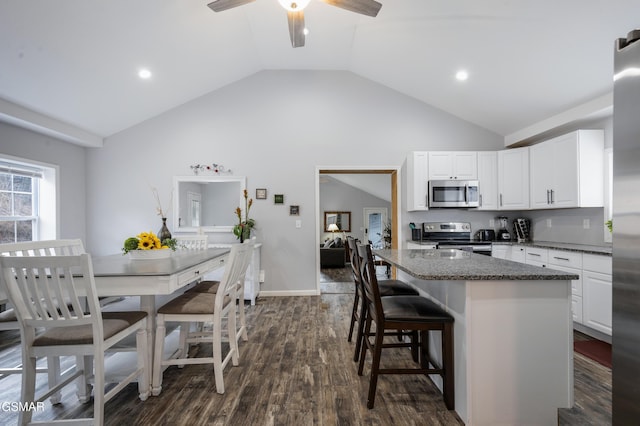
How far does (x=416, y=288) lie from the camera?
250 centimetres

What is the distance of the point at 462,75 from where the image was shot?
3.71m

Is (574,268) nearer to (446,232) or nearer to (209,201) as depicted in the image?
(446,232)

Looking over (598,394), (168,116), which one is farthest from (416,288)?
(168,116)

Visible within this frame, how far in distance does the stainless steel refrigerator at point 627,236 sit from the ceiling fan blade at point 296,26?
7.46ft

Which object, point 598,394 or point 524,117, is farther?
point 524,117

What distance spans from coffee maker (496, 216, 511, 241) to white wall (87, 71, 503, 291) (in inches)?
44.2

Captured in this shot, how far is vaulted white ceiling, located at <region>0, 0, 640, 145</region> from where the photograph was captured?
2592 mm

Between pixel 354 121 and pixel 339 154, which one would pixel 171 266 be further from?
pixel 354 121

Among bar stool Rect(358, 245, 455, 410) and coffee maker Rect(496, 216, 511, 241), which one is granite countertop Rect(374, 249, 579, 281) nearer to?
bar stool Rect(358, 245, 455, 410)

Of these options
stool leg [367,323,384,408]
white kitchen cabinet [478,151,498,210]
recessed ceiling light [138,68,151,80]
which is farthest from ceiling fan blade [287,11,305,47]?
white kitchen cabinet [478,151,498,210]

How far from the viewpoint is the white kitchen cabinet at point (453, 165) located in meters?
4.45

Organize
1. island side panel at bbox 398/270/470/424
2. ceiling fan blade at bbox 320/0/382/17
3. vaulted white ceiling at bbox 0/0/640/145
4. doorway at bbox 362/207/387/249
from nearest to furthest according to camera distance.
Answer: island side panel at bbox 398/270/470/424
ceiling fan blade at bbox 320/0/382/17
vaulted white ceiling at bbox 0/0/640/145
doorway at bbox 362/207/387/249

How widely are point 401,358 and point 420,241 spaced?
7.64ft

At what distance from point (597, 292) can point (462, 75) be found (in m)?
2.69
